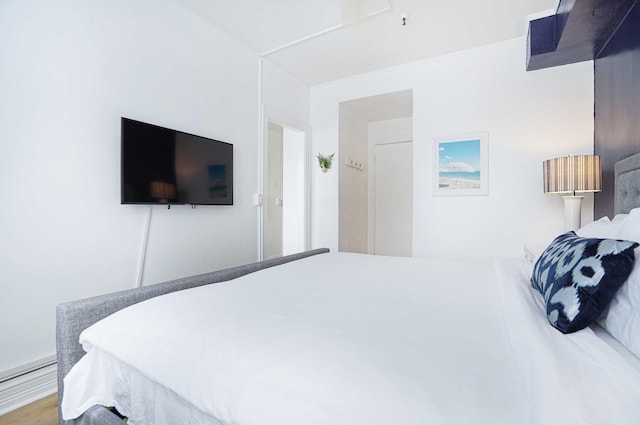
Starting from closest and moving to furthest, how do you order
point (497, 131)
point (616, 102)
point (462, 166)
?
point (616, 102)
point (497, 131)
point (462, 166)

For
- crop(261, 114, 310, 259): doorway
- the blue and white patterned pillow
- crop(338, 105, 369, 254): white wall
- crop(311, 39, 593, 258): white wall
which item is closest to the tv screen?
crop(261, 114, 310, 259): doorway

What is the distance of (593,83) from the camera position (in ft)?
8.38

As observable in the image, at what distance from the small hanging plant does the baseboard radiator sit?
3048 millimetres

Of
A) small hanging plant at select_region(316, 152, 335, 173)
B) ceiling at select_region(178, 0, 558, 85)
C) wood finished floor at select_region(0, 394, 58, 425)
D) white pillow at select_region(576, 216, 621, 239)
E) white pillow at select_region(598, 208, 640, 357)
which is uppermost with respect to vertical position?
ceiling at select_region(178, 0, 558, 85)

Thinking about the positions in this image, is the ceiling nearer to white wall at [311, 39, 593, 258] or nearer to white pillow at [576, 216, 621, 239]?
white wall at [311, 39, 593, 258]

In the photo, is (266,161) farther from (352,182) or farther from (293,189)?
(352,182)

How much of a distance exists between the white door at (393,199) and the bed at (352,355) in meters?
3.19

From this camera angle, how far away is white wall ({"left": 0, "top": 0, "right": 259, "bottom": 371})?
1.58m

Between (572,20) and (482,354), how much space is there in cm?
247

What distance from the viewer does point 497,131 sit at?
294 cm

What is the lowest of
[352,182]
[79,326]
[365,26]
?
[79,326]

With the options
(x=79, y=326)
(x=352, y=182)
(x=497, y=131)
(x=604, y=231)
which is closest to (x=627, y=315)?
(x=604, y=231)

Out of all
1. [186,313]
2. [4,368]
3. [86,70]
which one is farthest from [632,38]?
[4,368]

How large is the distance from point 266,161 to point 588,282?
2.97 metres
